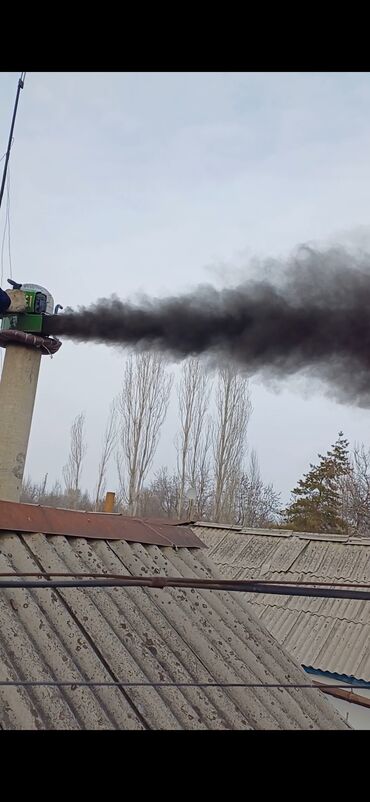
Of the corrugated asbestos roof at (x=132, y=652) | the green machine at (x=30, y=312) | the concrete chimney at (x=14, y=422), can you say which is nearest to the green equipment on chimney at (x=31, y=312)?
the green machine at (x=30, y=312)

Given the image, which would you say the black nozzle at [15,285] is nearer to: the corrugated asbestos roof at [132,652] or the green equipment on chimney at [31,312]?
the green equipment on chimney at [31,312]

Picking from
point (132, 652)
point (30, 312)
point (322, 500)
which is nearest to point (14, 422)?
point (30, 312)

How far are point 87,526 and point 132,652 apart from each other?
77 cm

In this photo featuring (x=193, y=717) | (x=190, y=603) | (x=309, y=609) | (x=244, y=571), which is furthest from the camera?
(x=244, y=571)

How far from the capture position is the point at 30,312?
4430mm

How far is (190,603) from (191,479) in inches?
868

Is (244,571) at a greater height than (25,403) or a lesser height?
lesser

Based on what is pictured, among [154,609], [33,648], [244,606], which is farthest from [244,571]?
[33,648]

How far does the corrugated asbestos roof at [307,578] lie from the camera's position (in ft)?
23.6

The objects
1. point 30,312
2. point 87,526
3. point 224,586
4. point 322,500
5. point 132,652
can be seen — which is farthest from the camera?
point 322,500

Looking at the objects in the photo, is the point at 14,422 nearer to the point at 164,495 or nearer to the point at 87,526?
the point at 87,526
